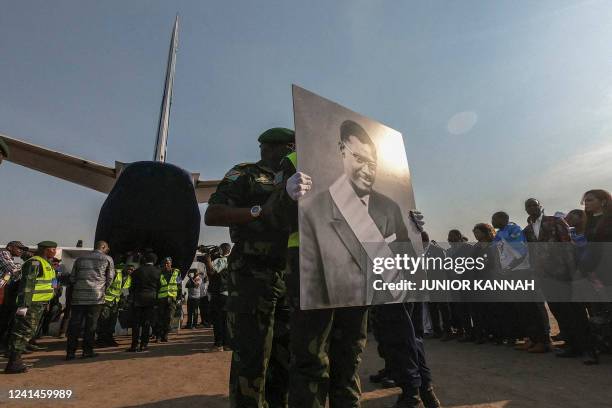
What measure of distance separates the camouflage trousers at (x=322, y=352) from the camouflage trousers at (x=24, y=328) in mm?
5211

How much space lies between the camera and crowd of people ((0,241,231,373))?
5.12 m

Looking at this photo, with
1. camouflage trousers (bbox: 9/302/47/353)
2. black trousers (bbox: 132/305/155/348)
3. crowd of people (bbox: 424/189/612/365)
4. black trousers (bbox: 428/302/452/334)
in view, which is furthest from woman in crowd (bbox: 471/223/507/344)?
camouflage trousers (bbox: 9/302/47/353)

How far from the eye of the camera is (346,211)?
1889 millimetres

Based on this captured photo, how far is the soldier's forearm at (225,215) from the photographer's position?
1957 mm

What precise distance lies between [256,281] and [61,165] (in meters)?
12.3

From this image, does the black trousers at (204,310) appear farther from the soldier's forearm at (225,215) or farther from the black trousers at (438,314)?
the soldier's forearm at (225,215)

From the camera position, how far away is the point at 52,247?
5656mm

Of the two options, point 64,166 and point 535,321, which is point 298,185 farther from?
point 64,166

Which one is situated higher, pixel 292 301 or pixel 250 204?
pixel 250 204

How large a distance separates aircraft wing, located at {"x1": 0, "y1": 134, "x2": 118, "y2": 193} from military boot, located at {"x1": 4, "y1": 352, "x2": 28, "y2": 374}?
20.6 feet

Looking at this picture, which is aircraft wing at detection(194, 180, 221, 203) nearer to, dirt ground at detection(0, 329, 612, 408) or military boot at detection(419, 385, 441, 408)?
dirt ground at detection(0, 329, 612, 408)

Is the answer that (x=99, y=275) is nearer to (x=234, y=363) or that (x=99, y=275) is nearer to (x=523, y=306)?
(x=234, y=363)

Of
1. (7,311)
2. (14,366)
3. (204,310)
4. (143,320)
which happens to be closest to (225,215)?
(14,366)

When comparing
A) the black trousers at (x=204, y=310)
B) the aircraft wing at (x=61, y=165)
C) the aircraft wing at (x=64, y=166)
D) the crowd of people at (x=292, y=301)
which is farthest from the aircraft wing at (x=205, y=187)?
the black trousers at (x=204, y=310)
